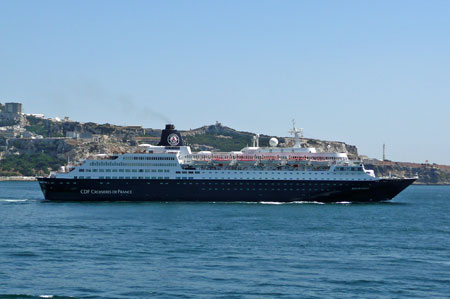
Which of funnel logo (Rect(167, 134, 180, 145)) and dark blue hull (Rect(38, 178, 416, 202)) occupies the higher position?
funnel logo (Rect(167, 134, 180, 145))

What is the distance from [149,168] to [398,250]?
36340 millimetres

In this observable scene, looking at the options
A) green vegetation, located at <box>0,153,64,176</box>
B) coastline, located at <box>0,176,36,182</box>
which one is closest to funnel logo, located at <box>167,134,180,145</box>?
coastline, located at <box>0,176,36,182</box>

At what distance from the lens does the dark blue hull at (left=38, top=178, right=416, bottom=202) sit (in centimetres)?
6412

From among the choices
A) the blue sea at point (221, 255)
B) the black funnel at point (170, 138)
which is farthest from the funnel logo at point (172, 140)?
the blue sea at point (221, 255)

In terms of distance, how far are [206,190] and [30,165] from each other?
13878 centimetres

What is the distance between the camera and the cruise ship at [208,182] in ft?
210

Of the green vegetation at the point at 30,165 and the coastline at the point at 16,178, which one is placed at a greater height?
the green vegetation at the point at 30,165

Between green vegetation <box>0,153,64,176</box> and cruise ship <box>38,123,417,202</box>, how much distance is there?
12476cm

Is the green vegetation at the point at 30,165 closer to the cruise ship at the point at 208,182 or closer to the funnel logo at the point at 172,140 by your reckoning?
the funnel logo at the point at 172,140

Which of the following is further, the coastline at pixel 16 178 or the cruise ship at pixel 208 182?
the coastline at pixel 16 178

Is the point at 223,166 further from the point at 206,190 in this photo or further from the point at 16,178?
the point at 16,178

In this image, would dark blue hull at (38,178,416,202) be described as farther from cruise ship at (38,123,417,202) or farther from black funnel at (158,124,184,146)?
black funnel at (158,124,184,146)

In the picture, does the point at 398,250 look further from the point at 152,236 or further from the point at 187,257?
the point at 152,236

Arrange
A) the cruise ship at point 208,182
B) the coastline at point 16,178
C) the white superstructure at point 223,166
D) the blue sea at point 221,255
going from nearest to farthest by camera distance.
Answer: the blue sea at point 221,255, the cruise ship at point 208,182, the white superstructure at point 223,166, the coastline at point 16,178
